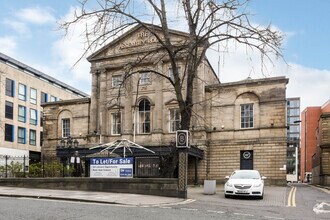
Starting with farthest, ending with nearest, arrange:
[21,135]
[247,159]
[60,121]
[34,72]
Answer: [34,72] → [21,135] → [60,121] → [247,159]

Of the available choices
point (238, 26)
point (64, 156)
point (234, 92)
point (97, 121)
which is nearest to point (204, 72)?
point (234, 92)

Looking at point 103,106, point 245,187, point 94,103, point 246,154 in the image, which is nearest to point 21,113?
point 94,103

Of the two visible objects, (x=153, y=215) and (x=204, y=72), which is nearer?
(x=153, y=215)

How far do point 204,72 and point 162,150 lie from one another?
984 centimetres

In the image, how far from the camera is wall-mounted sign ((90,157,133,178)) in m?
19.5

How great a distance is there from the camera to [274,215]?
1220 cm

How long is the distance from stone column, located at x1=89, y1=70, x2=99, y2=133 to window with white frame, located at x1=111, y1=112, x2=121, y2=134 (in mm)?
1767

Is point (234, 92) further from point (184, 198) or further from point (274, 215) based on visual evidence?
point (274, 215)

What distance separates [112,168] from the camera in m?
19.8

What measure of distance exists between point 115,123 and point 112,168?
67.9 feet

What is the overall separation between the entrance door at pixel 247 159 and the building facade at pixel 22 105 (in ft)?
111

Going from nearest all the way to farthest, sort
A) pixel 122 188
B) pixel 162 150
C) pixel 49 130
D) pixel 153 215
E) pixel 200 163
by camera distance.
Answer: pixel 153 215 < pixel 122 188 < pixel 162 150 < pixel 200 163 < pixel 49 130

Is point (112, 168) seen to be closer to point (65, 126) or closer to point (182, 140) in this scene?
point (182, 140)

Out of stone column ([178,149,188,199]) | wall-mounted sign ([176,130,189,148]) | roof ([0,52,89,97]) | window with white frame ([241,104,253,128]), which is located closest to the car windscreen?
stone column ([178,149,188,199])
